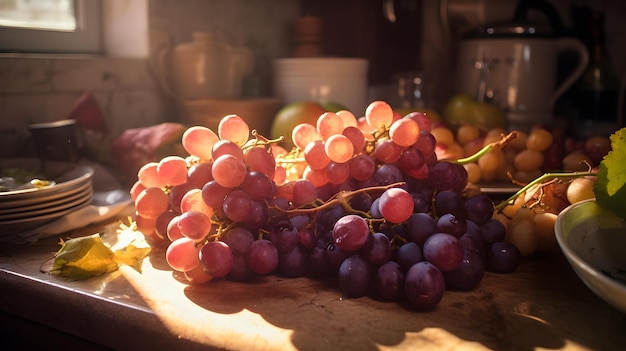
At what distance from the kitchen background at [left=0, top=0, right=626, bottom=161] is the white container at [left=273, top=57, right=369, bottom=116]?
16 centimetres

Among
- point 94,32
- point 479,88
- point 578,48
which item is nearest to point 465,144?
point 479,88

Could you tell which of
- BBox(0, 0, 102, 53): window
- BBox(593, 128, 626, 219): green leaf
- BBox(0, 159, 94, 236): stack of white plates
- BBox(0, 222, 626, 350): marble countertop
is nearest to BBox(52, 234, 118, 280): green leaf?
BBox(0, 222, 626, 350): marble countertop

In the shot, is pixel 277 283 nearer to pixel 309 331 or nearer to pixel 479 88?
pixel 309 331

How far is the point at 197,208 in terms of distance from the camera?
0.58 metres

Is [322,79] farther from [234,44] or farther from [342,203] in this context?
[342,203]

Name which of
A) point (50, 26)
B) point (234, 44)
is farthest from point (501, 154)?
point (50, 26)

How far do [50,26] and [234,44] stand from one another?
1.61ft

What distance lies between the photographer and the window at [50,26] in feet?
3.77

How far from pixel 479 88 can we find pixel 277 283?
4.00ft

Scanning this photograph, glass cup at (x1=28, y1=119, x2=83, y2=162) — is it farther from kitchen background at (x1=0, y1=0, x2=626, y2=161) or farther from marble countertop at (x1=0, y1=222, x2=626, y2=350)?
marble countertop at (x1=0, y1=222, x2=626, y2=350)

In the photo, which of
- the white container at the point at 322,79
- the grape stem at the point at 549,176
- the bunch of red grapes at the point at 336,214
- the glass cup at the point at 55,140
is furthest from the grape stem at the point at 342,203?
the white container at the point at 322,79

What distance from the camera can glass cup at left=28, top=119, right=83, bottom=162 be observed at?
3.07ft

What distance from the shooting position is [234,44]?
156cm

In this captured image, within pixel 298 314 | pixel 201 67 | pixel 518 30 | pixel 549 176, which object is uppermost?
pixel 518 30
